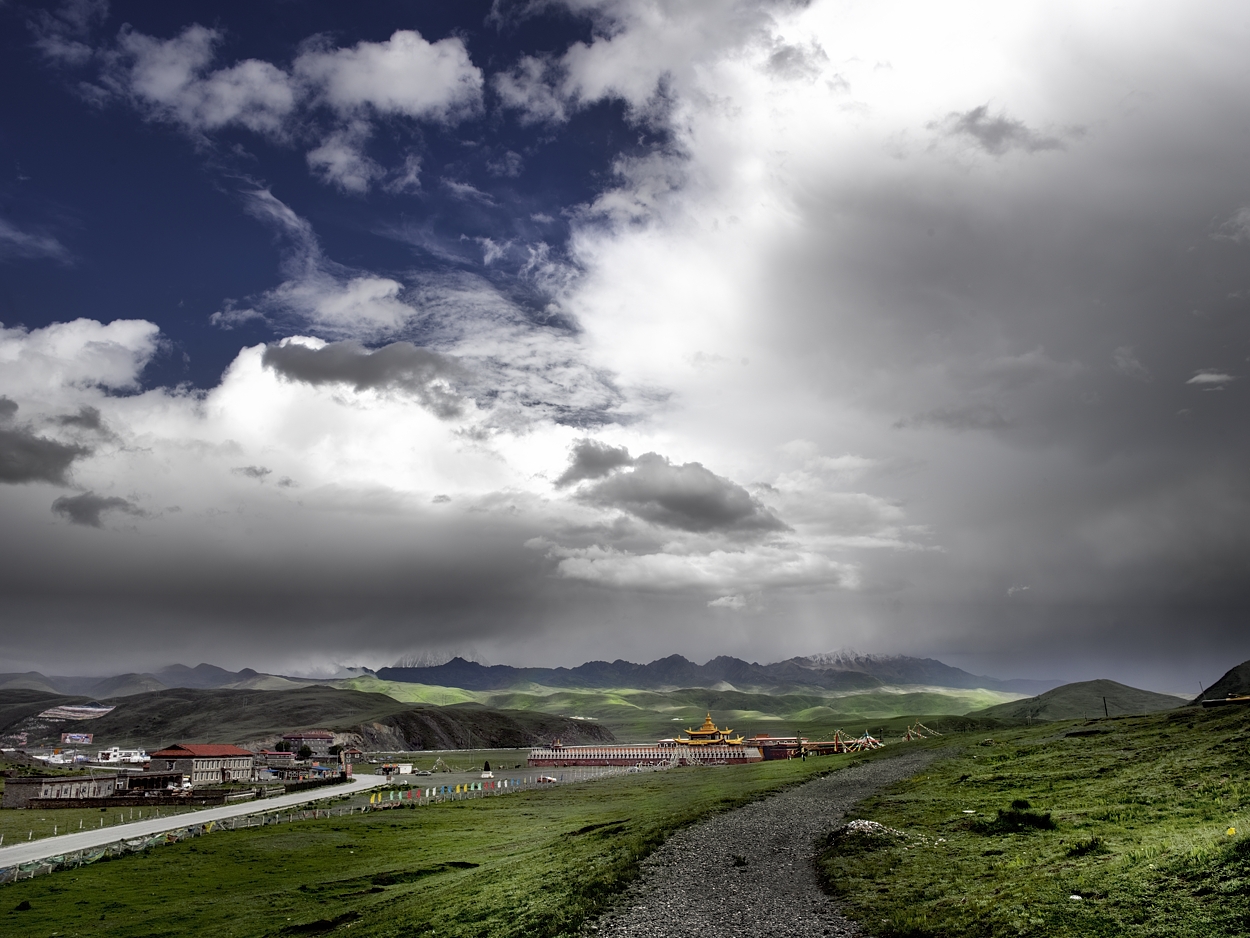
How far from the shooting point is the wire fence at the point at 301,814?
211ft

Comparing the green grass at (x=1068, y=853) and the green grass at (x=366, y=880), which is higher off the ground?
the green grass at (x=1068, y=853)

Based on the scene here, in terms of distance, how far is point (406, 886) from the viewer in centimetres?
5425

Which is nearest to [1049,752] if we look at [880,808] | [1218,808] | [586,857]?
[880,808]

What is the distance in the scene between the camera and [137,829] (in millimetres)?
86000

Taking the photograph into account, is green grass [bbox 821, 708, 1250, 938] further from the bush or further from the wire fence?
the wire fence

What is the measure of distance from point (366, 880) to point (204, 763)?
362ft

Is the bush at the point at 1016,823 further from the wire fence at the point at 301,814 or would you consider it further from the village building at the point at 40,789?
the village building at the point at 40,789

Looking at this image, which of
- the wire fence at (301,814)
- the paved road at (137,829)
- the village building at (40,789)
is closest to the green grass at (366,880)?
the wire fence at (301,814)

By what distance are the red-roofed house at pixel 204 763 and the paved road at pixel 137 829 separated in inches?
1102

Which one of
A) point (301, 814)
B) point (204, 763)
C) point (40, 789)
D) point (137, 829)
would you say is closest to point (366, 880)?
point (137, 829)

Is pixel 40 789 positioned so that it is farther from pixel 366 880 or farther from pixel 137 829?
pixel 366 880

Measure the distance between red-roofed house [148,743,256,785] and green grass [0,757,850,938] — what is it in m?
68.1

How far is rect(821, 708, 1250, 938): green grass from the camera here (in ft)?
88.3

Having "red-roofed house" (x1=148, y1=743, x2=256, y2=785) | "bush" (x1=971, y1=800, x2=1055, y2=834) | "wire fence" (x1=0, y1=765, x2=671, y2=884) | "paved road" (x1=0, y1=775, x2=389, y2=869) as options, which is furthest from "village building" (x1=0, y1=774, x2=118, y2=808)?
"bush" (x1=971, y1=800, x2=1055, y2=834)
